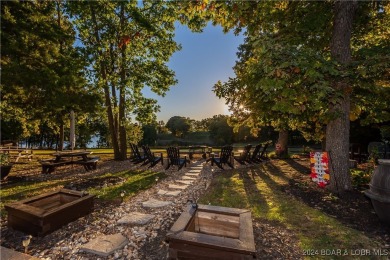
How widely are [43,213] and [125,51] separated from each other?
11.9 meters

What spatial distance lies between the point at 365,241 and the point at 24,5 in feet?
48.2

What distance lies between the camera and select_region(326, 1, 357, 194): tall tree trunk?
6164 millimetres

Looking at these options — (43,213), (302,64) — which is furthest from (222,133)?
(43,213)

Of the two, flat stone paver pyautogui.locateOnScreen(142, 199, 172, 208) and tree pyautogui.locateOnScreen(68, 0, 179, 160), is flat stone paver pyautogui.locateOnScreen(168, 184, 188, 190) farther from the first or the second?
tree pyautogui.locateOnScreen(68, 0, 179, 160)

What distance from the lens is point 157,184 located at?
7816 mm

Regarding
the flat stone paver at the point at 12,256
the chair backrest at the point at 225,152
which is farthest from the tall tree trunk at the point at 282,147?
the flat stone paver at the point at 12,256

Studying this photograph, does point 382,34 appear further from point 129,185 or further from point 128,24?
point 128,24

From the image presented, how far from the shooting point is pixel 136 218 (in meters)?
4.59

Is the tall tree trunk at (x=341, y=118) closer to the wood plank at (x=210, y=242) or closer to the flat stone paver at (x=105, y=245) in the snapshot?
the wood plank at (x=210, y=242)

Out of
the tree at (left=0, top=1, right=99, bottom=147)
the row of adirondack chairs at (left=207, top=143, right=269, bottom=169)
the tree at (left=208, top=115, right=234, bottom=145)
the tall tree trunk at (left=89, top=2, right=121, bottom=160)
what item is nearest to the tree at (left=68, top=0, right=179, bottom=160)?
the tall tree trunk at (left=89, top=2, right=121, bottom=160)

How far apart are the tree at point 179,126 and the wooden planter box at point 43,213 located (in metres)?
41.0

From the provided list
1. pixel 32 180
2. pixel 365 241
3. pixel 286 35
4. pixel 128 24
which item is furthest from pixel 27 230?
pixel 128 24

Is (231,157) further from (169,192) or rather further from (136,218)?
(136,218)

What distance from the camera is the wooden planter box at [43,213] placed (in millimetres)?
3795
